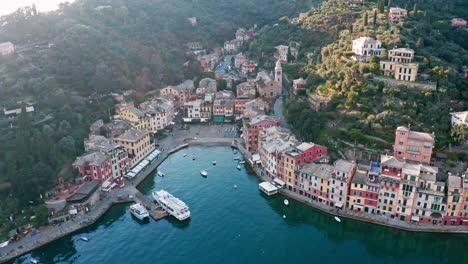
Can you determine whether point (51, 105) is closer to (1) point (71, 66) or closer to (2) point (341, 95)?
(1) point (71, 66)

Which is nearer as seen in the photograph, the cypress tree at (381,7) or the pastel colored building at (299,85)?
the pastel colored building at (299,85)

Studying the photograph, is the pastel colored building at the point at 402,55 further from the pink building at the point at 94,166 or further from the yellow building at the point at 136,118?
the pink building at the point at 94,166

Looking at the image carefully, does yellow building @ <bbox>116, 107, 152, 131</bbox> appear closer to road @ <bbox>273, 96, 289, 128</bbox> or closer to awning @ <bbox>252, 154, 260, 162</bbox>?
awning @ <bbox>252, 154, 260, 162</bbox>

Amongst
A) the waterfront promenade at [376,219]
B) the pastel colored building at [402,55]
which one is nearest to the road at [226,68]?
the pastel colored building at [402,55]

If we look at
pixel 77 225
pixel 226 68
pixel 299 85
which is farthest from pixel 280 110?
pixel 77 225

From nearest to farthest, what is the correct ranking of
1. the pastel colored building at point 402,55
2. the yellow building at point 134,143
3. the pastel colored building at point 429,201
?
the pastel colored building at point 429,201
the yellow building at point 134,143
the pastel colored building at point 402,55

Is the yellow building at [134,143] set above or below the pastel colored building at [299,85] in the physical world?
below

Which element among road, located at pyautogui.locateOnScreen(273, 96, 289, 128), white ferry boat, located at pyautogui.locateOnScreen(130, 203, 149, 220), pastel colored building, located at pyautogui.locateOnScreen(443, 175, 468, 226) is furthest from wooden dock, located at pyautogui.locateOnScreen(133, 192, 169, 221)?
pastel colored building, located at pyautogui.locateOnScreen(443, 175, 468, 226)
